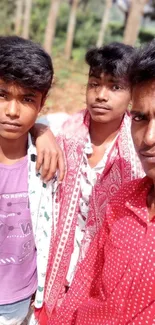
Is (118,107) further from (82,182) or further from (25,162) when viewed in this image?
(25,162)

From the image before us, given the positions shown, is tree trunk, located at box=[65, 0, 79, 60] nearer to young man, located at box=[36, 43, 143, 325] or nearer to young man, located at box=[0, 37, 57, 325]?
young man, located at box=[36, 43, 143, 325]

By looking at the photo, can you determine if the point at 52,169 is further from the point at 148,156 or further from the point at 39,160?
the point at 148,156

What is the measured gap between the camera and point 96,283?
59.0 inches

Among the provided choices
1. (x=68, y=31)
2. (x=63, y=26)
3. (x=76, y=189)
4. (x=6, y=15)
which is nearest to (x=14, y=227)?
(x=76, y=189)

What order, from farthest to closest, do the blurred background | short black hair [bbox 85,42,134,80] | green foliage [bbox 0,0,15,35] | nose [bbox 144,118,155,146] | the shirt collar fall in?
green foliage [bbox 0,0,15,35] < the blurred background < short black hair [bbox 85,42,134,80] < the shirt collar < nose [bbox 144,118,155,146]

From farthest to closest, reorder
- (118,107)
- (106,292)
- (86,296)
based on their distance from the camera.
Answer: (118,107) < (86,296) < (106,292)

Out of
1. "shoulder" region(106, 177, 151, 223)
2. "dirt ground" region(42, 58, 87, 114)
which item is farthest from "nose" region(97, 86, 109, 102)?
"dirt ground" region(42, 58, 87, 114)

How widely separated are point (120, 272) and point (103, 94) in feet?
2.92

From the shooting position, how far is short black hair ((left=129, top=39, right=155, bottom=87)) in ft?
3.95

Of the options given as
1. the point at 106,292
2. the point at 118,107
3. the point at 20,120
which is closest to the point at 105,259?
the point at 106,292

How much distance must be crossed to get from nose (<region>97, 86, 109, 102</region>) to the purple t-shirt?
47 centimetres

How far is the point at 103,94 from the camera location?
190cm

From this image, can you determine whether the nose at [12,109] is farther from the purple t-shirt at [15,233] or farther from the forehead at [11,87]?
the purple t-shirt at [15,233]

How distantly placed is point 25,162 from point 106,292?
64cm
